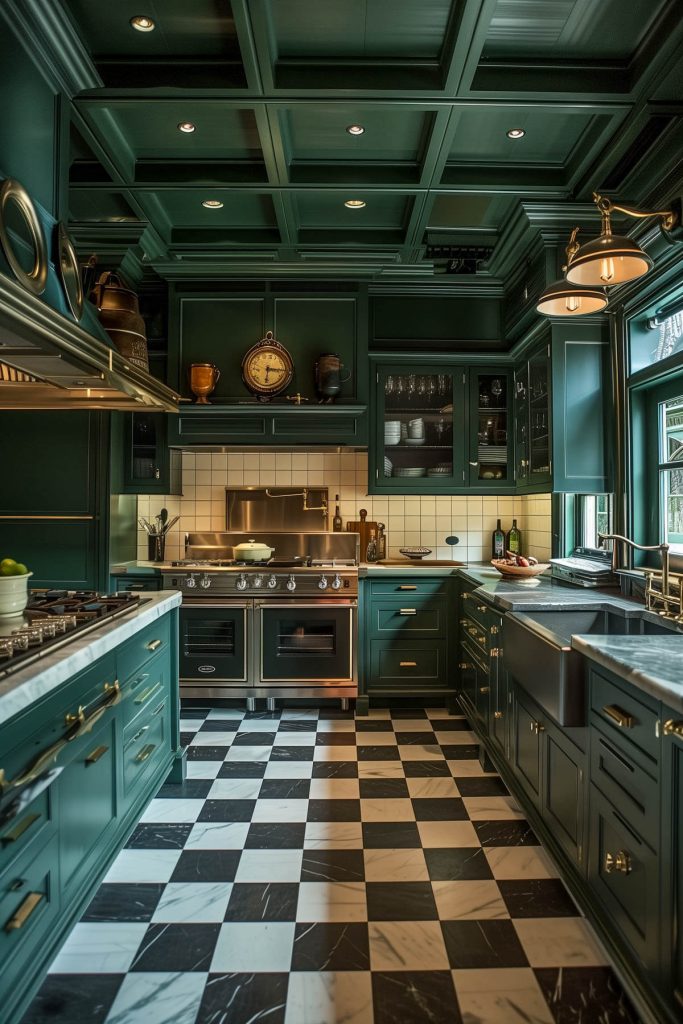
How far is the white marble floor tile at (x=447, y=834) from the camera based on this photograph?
92.4 inches

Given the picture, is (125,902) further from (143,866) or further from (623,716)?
(623,716)

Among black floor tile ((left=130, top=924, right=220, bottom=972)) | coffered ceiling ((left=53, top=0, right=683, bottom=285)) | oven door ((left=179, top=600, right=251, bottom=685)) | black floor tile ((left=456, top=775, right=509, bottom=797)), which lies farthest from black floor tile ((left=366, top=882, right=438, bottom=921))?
coffered ceiling ((left=53, top=0, right=683, bottom=285))

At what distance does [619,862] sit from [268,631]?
2.63 metres

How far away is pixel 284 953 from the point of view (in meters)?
1.75

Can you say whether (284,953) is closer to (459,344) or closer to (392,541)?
(392,541)

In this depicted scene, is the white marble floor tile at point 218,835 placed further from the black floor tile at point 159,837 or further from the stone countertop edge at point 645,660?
the stone countertop edge at point 645,660

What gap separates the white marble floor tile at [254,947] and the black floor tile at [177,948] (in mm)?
28

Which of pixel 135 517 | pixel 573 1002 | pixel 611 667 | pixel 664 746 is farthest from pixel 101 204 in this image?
pixel 573 1002

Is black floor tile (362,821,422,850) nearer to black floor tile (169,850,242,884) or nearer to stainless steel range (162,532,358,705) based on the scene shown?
black floor tile (169,850,242,884)

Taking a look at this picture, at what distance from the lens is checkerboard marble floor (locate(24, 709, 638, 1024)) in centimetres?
157

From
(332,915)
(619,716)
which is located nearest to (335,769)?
(332,915)

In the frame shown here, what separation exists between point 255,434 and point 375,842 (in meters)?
2.57

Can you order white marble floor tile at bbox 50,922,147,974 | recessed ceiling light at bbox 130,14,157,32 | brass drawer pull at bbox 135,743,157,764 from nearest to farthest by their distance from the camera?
1. white marble floor tile at bbox 50,922,147,974
2. recessed ceiling light at bbox 130,14,157,32
3. brass drawer pull at bbox 135,743,157,764

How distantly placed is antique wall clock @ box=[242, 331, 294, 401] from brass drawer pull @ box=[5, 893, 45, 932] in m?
3.08
